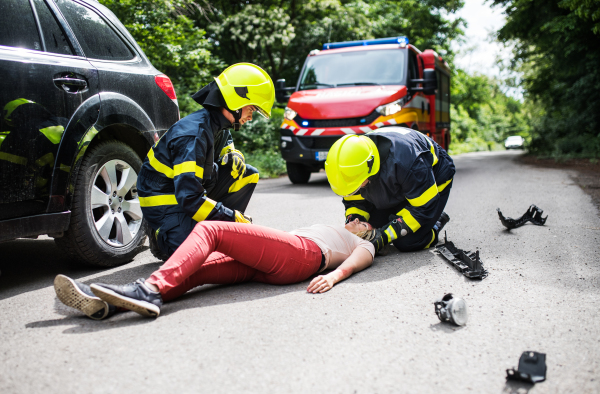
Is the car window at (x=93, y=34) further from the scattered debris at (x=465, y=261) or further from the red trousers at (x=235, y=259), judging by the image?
the scattered debris at (x=465, y=261)

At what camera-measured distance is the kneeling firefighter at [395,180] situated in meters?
3.89

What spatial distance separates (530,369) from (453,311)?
56cm

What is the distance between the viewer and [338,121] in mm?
9289

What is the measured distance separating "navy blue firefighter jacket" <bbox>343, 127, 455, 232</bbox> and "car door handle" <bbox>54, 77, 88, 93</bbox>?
2.17m

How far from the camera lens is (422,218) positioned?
4215 mm

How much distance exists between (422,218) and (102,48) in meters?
2.88

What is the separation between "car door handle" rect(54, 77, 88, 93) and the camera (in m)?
3.63

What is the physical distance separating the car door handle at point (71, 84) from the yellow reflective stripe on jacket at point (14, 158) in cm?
58

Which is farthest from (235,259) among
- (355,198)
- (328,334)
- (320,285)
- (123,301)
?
(355,198)

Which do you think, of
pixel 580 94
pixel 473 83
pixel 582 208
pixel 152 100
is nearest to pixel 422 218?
pixel 152 100

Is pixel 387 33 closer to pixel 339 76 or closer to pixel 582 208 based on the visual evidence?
pixel 339 76

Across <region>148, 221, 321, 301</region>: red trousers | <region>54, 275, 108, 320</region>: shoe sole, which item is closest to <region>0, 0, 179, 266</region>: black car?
<region>54, 275, 108, 320</region>: shoe sole

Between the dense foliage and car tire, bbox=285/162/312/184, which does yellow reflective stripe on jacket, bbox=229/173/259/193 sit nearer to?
car tire, bbox=285/162/312/184

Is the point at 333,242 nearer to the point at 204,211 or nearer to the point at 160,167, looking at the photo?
the point at 204,211
